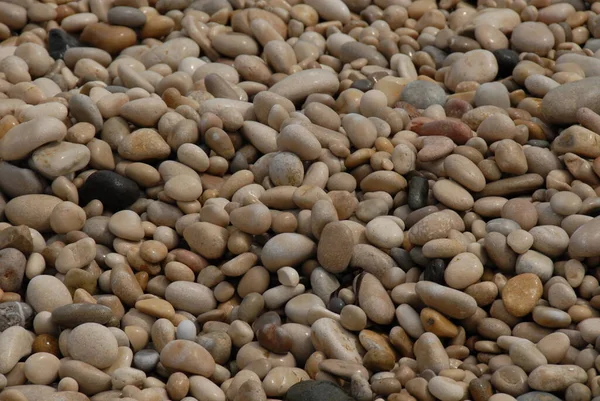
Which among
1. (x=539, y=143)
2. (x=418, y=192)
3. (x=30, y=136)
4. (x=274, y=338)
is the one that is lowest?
(x=274, y=338)

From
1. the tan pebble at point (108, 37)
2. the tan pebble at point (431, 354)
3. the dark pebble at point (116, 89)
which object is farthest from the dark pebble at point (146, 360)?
the tan pebble at point (108, 37)

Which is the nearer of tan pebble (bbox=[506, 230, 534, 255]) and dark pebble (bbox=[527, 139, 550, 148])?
tan pebble (bbox=[506, 230, 534, 255])

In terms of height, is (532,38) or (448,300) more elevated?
(532,38)

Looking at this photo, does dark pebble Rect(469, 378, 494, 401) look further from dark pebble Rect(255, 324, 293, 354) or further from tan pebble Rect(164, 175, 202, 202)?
tan pebble Rect(164, 175, 202, 202)

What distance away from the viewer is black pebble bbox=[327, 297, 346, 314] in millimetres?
2014

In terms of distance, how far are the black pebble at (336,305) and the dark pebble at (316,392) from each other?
262mm

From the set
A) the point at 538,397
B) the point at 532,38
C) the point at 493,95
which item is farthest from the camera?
the point at 532,38

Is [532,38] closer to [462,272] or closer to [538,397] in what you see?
[462,272]

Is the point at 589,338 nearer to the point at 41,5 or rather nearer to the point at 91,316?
the point at 91,316

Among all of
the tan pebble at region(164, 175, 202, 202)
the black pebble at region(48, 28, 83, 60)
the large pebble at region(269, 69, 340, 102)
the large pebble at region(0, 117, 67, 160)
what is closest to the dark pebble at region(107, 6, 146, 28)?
the black pebble at region(48, 28, 83, 60)

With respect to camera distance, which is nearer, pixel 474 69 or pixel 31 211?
pixel 31 211

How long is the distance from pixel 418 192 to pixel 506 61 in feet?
2.68

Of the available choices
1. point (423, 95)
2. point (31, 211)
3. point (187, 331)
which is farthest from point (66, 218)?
point (423, 95)

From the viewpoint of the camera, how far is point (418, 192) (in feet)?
7.32
